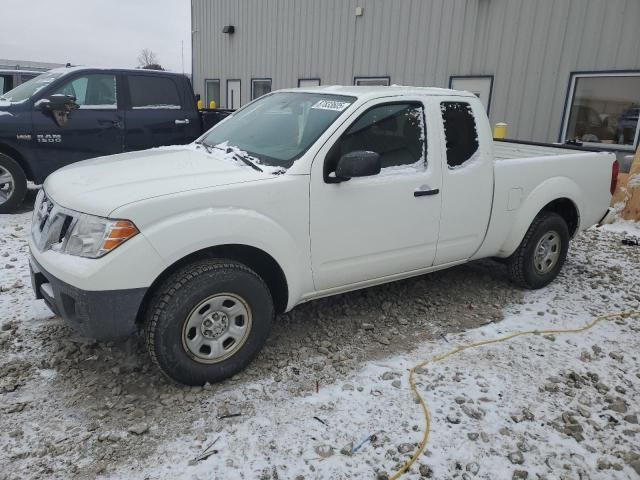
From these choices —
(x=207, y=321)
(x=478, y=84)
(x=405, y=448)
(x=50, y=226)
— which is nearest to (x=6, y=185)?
(x=50, y=226)

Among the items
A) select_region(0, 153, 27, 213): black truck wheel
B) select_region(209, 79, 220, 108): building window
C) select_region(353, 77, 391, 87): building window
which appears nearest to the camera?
select_region(0, 153, 27, 213): black truck wheel

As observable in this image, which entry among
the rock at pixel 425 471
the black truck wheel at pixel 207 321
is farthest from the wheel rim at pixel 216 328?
the rock at pixel 425 471

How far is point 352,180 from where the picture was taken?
3340mm

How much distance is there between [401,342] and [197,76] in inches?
679

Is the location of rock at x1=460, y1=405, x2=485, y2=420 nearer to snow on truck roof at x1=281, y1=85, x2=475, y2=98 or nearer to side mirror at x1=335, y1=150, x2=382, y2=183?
side mirror at x1=335, y1=150, x2=382, y2=183

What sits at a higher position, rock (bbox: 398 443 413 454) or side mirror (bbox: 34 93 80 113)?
side mirror (bbox: 34 93 80 113)

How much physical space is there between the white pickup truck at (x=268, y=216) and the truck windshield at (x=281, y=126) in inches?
0.5

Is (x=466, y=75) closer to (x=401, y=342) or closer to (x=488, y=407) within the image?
(x=401, y=342)

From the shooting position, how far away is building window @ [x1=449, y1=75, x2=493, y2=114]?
944 cm

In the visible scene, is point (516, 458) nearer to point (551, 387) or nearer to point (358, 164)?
point (551, 387)

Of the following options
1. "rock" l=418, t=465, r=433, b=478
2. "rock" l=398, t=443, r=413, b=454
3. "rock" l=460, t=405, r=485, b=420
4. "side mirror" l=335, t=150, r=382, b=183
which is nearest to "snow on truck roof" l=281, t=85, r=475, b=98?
"side mirror" l=335, t=150, r=382, b=183

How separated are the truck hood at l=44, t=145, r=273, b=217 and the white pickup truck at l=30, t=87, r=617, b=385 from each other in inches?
0.5

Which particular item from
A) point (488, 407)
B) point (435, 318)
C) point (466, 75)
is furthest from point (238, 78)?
point (488, 407)

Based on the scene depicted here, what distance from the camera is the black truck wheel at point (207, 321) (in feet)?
9.18
